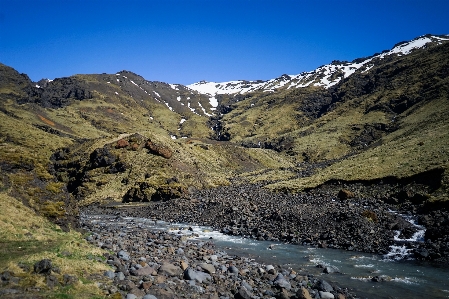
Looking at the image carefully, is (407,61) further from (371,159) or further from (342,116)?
(371,159)

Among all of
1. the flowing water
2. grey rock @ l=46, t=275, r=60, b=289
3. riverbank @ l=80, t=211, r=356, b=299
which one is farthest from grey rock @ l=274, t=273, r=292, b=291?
grey rock @ l=46, t=275, r=60, b=289

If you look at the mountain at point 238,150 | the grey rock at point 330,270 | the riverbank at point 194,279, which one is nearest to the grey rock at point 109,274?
the riverbank at point 194,279

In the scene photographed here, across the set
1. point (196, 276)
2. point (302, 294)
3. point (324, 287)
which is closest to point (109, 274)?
point (196, 276)

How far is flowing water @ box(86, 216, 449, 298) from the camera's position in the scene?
51.2 feet

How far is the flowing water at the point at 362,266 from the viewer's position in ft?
51.2

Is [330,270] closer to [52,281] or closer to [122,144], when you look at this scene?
[52,281]

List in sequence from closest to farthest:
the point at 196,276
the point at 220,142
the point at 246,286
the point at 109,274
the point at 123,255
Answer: the point at 109,274, the point at 196,276, the point at 246,286, the point at 123,255, the point at 220,142

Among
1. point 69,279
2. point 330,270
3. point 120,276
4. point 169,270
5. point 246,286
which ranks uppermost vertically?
point 69,279

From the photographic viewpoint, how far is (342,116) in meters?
147

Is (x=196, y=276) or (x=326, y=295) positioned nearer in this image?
(x=196, y=276)

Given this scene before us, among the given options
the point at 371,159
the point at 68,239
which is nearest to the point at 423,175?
the point at 371,159

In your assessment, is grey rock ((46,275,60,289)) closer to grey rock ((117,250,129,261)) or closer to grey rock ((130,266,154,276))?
grey rock ((130,266,154,276))

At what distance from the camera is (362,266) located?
772 inches

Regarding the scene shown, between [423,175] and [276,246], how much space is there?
28.2 metres
